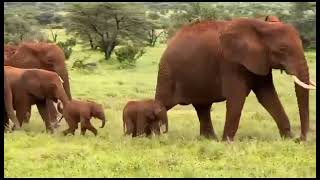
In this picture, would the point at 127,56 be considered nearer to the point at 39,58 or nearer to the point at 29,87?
the point at 39,58

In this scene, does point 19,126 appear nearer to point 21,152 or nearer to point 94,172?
point 21,152

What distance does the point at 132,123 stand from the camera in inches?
462

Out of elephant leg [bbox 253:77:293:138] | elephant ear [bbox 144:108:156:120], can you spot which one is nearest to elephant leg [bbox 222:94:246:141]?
elephant leg [bbox 253:77:293:138]

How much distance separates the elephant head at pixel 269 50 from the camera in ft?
33.7

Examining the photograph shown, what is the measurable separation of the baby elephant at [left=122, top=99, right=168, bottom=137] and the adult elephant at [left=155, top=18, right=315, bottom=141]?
0.78 feet

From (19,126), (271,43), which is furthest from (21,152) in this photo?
(271,43)

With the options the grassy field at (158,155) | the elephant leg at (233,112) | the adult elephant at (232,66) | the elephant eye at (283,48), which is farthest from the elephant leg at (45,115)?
the elephant eye at (283,48)

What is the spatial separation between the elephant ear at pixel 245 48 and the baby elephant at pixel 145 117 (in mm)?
1563

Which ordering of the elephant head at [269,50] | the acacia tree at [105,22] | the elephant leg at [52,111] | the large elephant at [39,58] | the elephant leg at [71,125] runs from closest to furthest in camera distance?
the elephant head at [269,50] → the elephant leg at [71,125] → the elephant leg at [52,111] → the large elephant at [39,58] → the acacia tree at [105,22]

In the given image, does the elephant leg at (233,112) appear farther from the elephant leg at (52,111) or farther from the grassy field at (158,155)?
the elephant leg at (52,111)

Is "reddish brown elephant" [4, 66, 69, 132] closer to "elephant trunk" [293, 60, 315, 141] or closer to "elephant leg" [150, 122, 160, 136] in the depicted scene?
"elephant leg" [150, 122, 160, 136]

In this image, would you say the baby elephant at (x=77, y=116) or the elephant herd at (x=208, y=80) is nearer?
the elephant herd at (x=208, y=80)

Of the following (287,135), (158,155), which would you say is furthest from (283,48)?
(158,155)

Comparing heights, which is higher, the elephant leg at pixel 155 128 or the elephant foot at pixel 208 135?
the elephant leg at pixel 155 128
